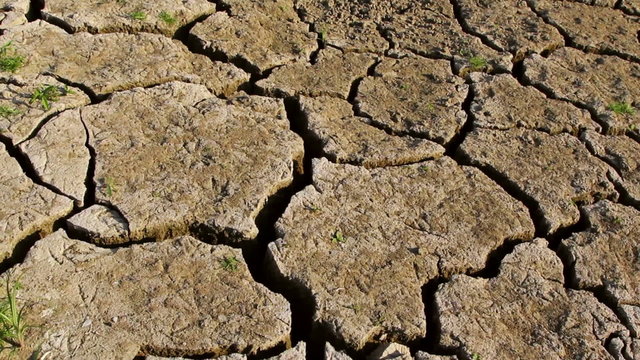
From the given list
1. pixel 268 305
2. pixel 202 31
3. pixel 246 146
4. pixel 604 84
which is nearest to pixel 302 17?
pixel 202 31

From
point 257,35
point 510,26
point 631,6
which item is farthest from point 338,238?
point 631,6

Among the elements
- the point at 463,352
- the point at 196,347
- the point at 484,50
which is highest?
the point at 484,50

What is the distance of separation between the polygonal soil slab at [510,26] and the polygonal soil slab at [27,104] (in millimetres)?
2448

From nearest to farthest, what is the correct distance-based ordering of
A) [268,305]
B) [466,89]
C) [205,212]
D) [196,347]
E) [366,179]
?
[196,347] → [268,305] → [205,212] → [366,179] → [466,89]

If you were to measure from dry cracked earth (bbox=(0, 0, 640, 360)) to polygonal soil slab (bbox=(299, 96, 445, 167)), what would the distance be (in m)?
0.01

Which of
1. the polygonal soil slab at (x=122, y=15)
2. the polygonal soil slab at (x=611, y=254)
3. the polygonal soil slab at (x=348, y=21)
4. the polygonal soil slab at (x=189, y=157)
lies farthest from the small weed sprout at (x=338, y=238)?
the polygonal soil slab at (x=122, y=15)

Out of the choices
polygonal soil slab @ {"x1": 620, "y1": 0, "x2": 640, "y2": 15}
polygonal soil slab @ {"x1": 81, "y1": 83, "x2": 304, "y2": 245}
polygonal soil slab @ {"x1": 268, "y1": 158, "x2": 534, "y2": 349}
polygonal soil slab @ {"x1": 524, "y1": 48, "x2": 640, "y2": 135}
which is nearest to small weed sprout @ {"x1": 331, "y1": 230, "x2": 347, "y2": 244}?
polygonal soil slab @ {"x1": 268, "y1": 158, "x2": 534, "y2": 349}

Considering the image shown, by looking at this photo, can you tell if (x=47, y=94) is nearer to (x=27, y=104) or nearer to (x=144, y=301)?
(x=27, y=104)

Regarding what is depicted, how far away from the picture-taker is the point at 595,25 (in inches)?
180

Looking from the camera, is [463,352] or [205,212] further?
[205,212]

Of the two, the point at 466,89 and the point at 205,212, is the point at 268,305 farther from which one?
the point at 466,89

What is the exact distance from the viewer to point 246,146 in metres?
3.22

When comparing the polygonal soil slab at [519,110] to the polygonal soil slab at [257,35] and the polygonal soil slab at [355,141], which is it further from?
the polygonal soil slab at [257,35]

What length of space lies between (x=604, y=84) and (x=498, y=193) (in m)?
1.35
